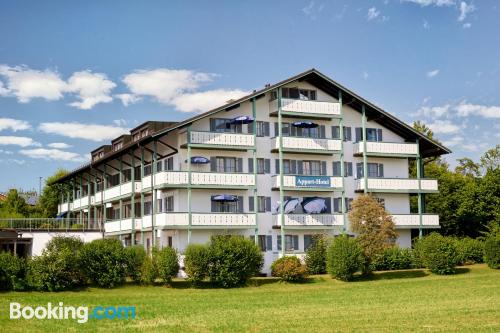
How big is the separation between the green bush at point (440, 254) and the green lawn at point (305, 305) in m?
1.14

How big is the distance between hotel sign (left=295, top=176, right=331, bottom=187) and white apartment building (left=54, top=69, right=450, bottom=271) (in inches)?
3.0

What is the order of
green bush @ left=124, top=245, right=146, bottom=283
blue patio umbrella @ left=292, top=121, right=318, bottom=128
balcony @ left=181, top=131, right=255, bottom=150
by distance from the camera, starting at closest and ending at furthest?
1. green bush @ left=124, top=245, right=146, bottom=283
2. balcony @ left=181, top=131, right=255, bottom=150
3. blue patio umbrella @ left=292, top=121, right=318, bottom=128

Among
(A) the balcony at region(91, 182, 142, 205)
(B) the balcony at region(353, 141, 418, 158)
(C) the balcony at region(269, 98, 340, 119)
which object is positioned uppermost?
(C) the balcony at region(269, 98, 340, 119)

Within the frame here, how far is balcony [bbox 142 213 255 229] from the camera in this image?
48312mm

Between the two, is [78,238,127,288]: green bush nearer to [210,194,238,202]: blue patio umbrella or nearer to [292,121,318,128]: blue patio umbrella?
[210,194,238,202]: blue patio umbrella

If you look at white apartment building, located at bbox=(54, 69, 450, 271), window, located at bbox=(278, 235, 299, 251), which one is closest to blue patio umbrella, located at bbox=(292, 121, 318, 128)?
white apartment building, located at bbox=(54, 69, 450, 271)

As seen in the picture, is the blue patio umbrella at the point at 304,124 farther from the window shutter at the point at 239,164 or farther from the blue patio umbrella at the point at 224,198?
the blue patio umbrella at the point at 224,198

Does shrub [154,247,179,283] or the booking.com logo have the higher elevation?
shrub [154,247,179,283]

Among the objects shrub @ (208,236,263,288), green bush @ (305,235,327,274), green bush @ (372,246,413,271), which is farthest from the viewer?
green bush @ (372,246,413,271)

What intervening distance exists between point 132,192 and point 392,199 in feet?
68.5

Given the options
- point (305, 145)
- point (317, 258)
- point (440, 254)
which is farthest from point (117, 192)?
point (440, 254)

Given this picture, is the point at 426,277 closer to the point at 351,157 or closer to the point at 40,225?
the point at 351,157

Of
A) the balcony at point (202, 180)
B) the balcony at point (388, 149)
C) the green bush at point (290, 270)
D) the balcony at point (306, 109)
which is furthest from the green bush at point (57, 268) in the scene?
the balcony at point (388, 149)

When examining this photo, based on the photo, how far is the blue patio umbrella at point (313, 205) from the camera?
52844 millimetres
